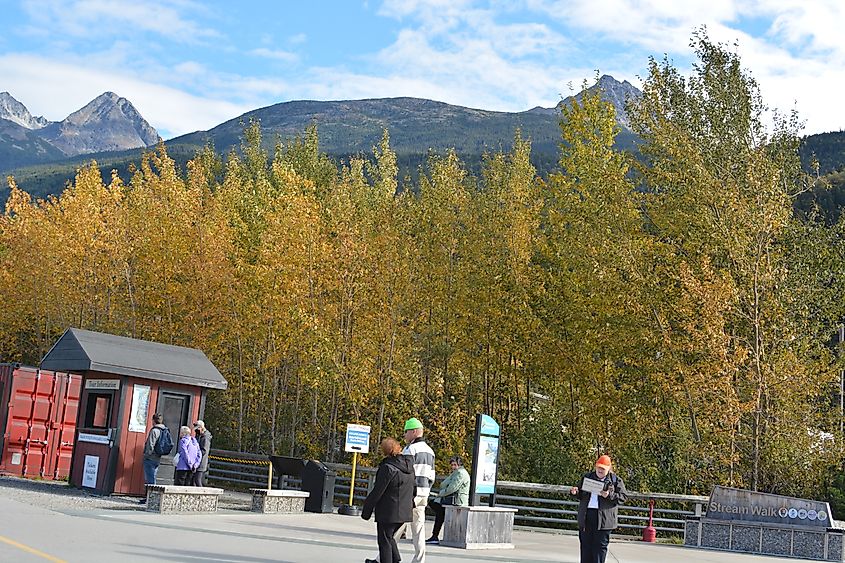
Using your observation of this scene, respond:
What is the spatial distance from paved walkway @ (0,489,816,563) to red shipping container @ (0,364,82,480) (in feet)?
20.6

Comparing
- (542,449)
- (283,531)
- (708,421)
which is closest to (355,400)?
(542,449)

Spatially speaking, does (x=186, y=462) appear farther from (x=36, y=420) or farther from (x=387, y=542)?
(x=387, y=542)

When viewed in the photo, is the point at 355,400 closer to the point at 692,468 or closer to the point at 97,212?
the point at 692,468

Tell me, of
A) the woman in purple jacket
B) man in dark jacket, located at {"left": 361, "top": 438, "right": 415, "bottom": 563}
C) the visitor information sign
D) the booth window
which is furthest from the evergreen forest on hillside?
man in dark jacket, located at {"left": 361, "top": 438, "right": 415, "bottom": 563}

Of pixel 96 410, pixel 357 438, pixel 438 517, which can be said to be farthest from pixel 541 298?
pixel 96 410

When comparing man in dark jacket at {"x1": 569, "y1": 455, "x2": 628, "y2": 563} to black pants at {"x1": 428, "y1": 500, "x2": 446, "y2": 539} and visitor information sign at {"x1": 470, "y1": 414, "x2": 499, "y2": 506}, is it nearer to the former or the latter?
visitor information sign at {"x1": 470, "y1": 414, "x2": 499, "y2": 506}

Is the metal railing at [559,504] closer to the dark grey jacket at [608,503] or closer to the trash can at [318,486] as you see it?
the trash can at [318,486]

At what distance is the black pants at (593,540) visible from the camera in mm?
11273

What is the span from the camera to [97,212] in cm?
3400

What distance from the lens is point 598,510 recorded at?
11297 millimetres

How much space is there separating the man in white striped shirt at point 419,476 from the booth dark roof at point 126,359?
1046 centimetres

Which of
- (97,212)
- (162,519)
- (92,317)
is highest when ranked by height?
(97,212)

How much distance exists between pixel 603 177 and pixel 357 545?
1343 cm

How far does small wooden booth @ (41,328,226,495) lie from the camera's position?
2058 centimetres
